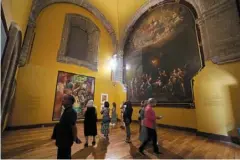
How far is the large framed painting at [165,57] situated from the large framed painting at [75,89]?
2905 mm

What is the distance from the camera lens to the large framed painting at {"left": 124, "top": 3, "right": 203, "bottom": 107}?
6.03 metres

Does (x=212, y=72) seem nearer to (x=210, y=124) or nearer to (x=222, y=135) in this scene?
(x=210, y=124)

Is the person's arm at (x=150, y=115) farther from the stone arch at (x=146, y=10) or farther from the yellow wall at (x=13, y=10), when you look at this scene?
the stone arch at (x=146, y=10)

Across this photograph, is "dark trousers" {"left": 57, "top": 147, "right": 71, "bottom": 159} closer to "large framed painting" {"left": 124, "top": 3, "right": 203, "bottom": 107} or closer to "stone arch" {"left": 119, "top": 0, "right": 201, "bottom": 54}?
"large framed painting" {"left": 124, "top": 3, "right": 203, "bottom": 107}

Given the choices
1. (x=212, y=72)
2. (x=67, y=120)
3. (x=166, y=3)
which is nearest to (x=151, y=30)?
(x=166, y=3)

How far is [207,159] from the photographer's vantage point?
9.30 feet

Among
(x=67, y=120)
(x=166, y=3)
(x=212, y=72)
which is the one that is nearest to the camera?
(x=67, y=120)

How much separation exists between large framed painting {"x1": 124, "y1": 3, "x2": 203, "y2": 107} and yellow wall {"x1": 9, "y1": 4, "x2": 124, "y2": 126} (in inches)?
128

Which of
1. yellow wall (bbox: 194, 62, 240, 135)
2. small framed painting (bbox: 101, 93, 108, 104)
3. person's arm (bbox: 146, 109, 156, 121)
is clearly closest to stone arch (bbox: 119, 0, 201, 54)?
yellow wall (bbox: 194, 62, 240, 135)

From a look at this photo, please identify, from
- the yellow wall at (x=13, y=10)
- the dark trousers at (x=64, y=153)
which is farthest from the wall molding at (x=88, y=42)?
the dark trousers at (x=64, y=153)

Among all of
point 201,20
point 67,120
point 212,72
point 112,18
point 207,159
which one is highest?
point 112,18

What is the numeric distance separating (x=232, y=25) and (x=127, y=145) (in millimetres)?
5764

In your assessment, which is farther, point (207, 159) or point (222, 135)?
point (222, 135)

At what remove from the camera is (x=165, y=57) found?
23.4 ft
